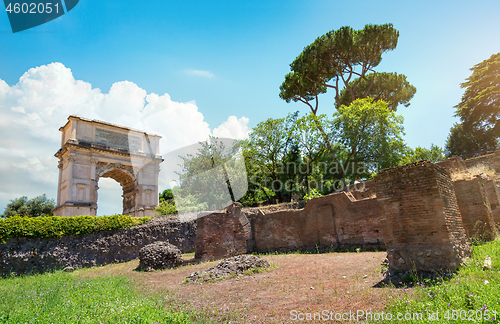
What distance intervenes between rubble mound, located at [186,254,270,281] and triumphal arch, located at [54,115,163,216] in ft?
73.1

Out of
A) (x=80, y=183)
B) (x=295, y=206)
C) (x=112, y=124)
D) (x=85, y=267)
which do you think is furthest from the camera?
(x=112, y=124)

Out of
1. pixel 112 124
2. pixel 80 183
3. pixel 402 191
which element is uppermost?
pixel 112 124

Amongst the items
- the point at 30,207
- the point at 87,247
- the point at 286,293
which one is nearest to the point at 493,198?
the point at 286,293

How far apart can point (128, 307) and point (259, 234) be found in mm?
10276

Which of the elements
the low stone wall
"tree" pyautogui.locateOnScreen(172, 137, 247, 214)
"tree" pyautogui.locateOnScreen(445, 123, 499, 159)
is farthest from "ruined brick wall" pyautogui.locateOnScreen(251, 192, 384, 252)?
"tree" pyautogui.locateOnScreen(445, 123, 499, 159)

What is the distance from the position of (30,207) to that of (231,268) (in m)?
38.4

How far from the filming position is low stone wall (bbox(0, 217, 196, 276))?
12.2 metres

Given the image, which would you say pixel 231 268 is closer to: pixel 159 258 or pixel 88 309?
pixel 88 309

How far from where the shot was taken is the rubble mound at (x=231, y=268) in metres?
7.83

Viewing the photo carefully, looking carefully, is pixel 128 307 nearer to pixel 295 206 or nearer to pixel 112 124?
pixel 295 206

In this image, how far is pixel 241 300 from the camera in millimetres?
5176

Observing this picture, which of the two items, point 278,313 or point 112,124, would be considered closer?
point 278,313

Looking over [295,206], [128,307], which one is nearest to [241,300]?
[128,307]

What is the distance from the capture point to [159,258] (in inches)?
450
